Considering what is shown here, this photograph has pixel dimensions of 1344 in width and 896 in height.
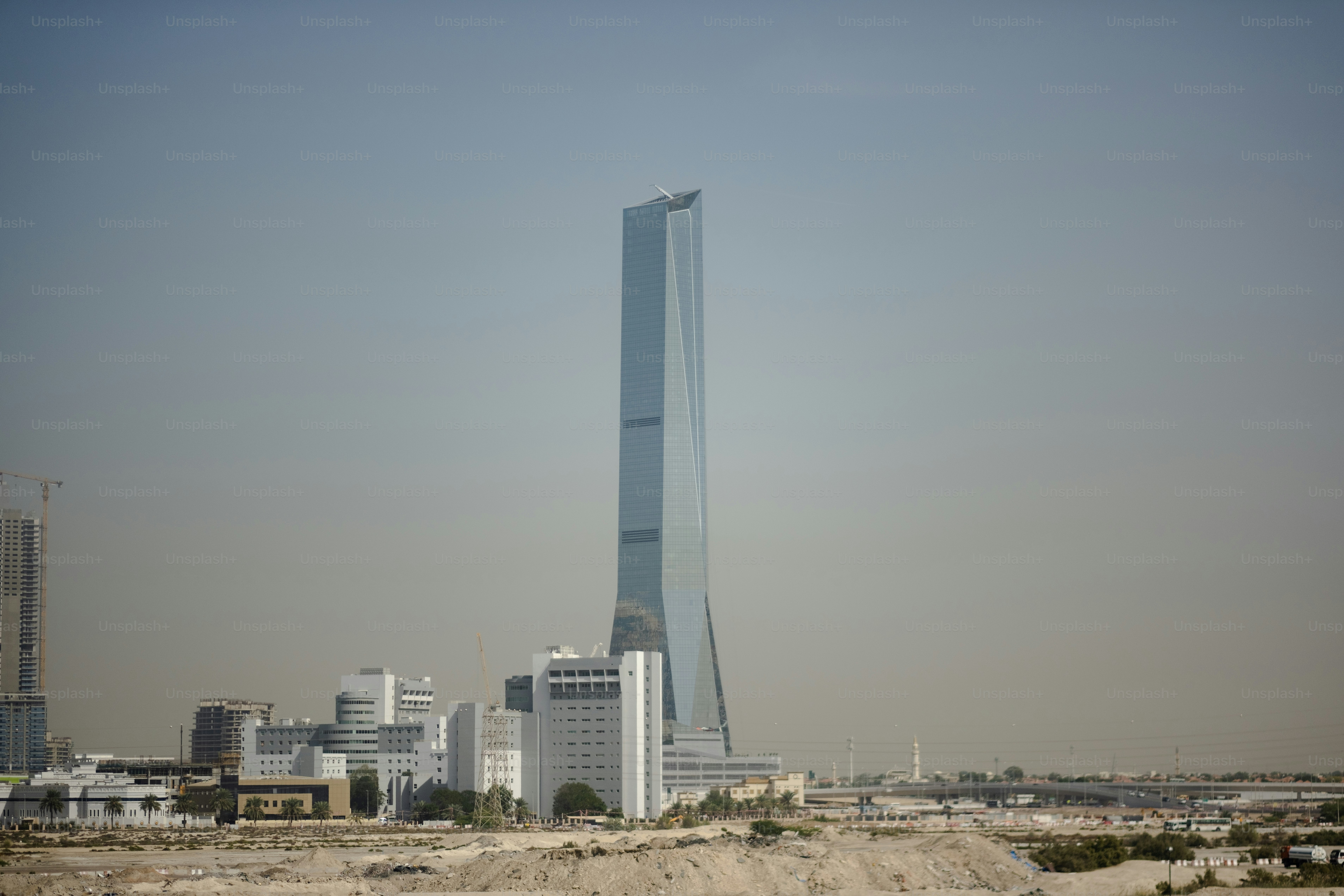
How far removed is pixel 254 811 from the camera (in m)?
169

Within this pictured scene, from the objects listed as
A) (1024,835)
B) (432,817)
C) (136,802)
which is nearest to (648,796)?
(432,817)

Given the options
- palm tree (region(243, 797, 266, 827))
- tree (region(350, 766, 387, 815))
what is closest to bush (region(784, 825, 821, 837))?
palm tree (region(243, 797, 266, 827))

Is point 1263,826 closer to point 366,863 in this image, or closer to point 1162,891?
point 1162,891

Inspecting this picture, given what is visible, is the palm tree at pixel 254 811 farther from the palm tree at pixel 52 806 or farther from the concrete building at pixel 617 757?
the concrete building at pixel 617 757

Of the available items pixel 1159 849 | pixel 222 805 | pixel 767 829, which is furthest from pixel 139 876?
pixel 222 805

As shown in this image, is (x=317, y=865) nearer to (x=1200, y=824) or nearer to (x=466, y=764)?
(x=1200, y=824)

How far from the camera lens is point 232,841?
12444cm

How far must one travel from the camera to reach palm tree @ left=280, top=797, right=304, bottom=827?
16988 centimetres

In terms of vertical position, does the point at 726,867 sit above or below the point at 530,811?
above

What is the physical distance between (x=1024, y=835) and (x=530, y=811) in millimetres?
94076

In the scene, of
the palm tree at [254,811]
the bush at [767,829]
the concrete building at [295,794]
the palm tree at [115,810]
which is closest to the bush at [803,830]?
the bush at [767,829]

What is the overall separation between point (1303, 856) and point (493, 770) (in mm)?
129819

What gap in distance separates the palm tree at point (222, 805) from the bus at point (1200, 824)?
119116 millimetres

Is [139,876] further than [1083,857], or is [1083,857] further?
[1083,857]
